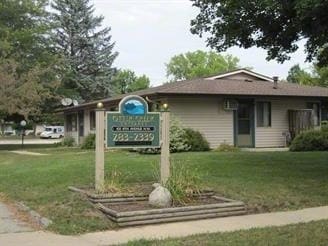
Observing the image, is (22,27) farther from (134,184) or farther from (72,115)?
(134,184)

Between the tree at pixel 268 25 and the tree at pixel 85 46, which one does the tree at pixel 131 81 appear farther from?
the tree at pixel 268 25

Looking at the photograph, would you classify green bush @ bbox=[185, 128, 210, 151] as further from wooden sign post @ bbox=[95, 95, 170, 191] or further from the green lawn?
wooden sign post @ bbox=[95, 95, 170, 191]

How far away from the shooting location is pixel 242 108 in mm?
28641

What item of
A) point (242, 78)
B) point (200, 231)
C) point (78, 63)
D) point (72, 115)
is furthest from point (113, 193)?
point (78, 63)

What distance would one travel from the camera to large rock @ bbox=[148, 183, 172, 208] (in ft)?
35.6

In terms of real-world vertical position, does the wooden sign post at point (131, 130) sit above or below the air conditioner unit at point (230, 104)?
below

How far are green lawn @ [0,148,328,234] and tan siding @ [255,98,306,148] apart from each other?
892 centimetres

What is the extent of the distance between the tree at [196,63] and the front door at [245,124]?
61444 millimetres

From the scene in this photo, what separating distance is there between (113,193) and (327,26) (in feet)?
21.0

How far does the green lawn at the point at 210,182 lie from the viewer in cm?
1066

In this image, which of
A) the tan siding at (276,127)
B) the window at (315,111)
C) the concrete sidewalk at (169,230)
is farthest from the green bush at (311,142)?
the concrete sidewalk at (169,230)

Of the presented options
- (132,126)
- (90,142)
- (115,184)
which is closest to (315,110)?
(90,142)

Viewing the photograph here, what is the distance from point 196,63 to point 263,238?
284 ft

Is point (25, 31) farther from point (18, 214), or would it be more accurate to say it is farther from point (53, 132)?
point (53, 132)
